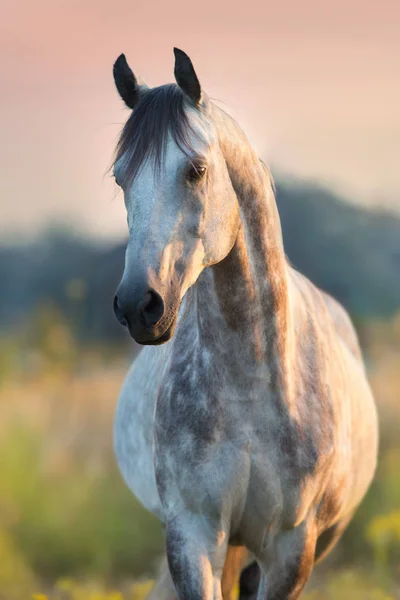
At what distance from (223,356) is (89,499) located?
14.0 feet

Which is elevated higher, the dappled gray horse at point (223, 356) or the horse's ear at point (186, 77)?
the horse's ear at point (186, 77)

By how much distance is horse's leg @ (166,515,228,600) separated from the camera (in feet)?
8.65

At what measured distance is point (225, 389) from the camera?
2.64 m

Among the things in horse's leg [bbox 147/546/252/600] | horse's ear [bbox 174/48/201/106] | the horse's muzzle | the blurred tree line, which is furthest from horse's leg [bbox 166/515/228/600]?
the blurred tree line

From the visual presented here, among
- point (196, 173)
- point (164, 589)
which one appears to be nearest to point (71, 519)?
point (164, 589)

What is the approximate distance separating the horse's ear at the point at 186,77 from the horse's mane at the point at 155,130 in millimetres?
24

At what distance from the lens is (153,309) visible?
6.98ft

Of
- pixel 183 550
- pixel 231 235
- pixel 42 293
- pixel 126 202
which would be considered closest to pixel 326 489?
pixel 183 550

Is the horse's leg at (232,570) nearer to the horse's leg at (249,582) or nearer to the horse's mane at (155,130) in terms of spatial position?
the horse's leg at (249,582)

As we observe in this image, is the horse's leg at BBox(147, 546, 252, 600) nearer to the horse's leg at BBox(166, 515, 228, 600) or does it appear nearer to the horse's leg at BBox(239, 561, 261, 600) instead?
the horse's leg at BBox(239, 561, 261, 600)

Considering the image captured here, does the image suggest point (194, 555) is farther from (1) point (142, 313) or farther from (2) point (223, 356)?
(1) point (142, 313)

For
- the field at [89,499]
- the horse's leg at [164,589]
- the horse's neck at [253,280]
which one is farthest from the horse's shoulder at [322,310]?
the field at [89,499]

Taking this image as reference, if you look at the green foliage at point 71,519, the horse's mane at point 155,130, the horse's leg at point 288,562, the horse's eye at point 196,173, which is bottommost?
the green foliage at point 71,519

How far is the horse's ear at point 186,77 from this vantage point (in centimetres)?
225
